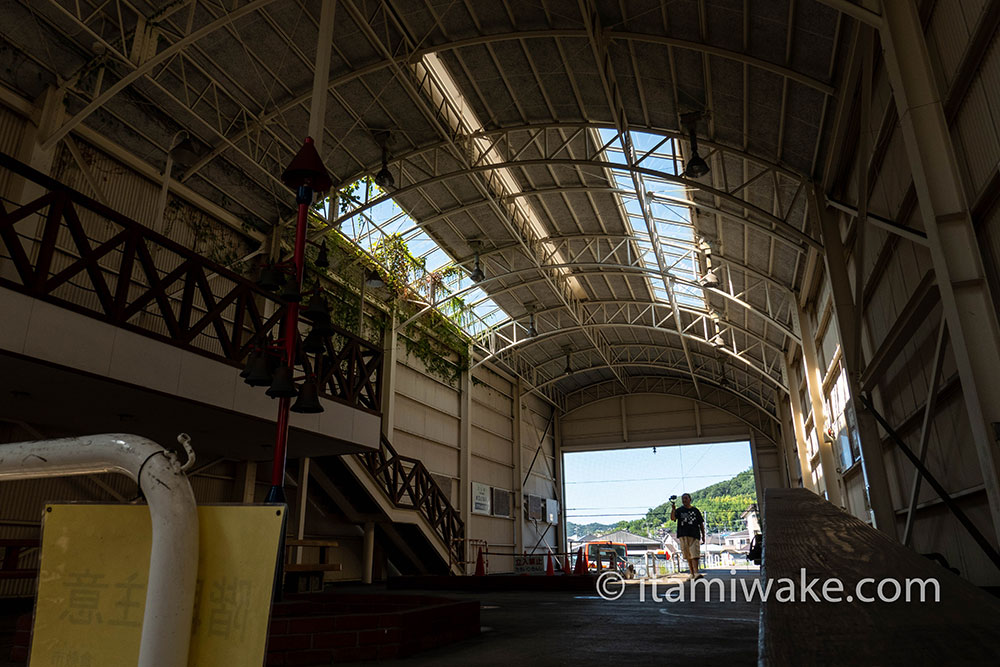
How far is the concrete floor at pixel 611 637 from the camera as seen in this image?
13.7ft

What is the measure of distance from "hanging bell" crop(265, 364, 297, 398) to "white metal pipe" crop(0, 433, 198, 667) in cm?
343

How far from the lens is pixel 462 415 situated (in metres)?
25.0

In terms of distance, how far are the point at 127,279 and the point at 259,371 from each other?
292 centimetres

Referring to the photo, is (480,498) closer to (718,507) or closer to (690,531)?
(690,531)

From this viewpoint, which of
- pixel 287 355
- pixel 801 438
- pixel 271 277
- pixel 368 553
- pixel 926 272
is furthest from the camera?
pixel 801 438

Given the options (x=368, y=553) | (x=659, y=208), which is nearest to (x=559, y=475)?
(x=368, y=553)

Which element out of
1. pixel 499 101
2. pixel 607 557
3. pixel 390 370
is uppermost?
pixel 499 101

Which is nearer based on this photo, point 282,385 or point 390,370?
point 282,385

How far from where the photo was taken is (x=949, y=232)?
5324mm

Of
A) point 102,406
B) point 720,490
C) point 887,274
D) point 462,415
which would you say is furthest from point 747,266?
point 720,490

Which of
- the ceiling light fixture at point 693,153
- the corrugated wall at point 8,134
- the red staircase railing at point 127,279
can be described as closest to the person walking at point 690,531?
the ceiling light fixture at point 693,153

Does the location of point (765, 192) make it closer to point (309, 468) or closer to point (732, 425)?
point (309, 468)

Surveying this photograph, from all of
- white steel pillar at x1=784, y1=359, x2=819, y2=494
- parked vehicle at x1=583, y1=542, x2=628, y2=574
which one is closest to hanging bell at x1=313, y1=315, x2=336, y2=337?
parked vehicle at x1=583, y1=542, x2=628, y2=574

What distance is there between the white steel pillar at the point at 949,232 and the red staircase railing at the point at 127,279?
646cm
